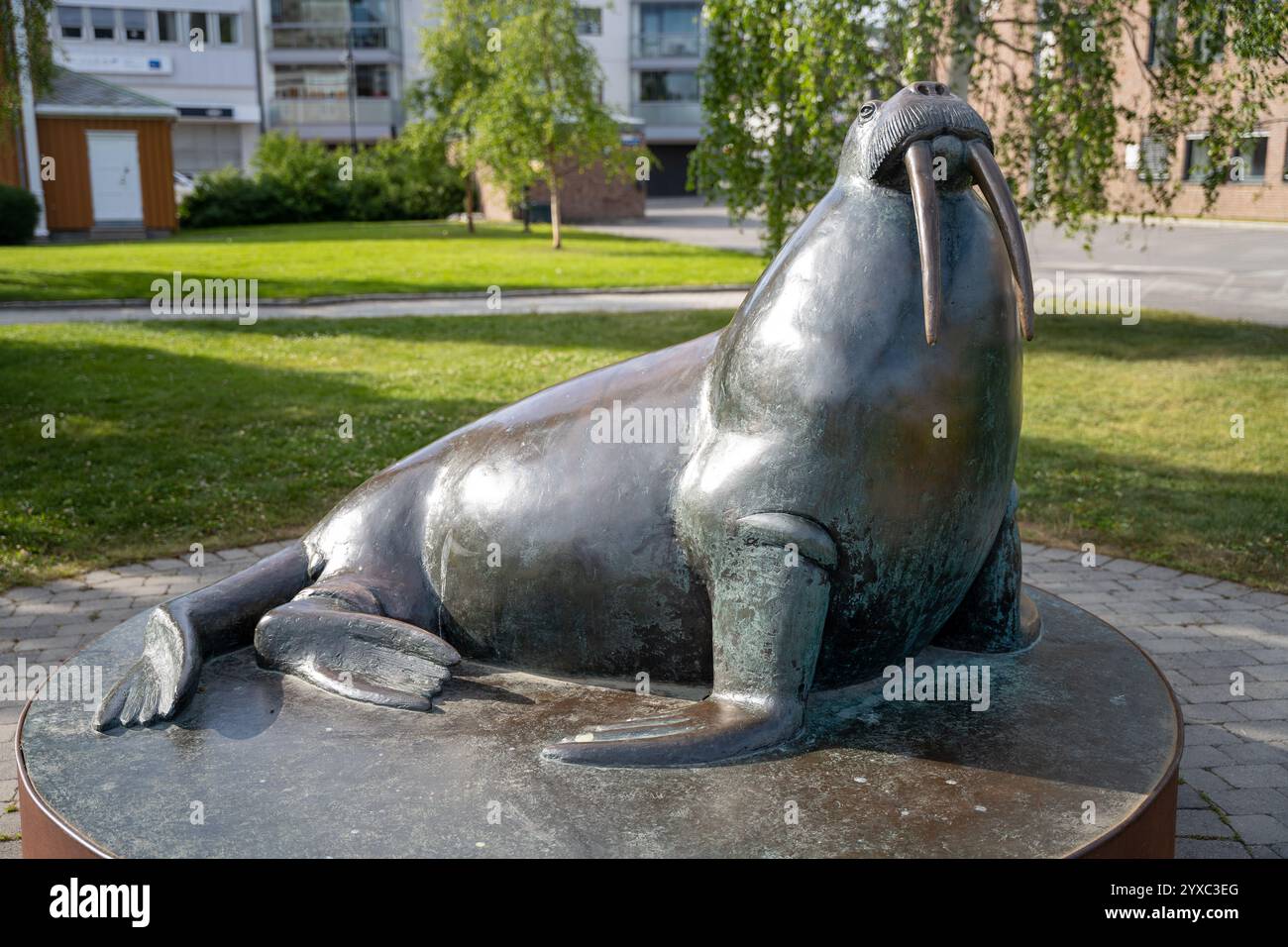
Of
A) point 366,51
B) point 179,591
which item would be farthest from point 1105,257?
point 366,51

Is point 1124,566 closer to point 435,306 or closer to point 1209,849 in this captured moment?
point 1209,849

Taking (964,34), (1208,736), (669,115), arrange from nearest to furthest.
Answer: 1. (1208,736)
2. (964,34)
3. (669,115)

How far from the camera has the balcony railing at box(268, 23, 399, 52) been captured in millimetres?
57719

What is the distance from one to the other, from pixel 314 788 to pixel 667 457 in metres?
1.35

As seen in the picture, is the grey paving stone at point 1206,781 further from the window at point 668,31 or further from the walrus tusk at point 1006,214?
the window at point 668,31

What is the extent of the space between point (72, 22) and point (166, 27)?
4.07m

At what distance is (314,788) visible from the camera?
3164mm

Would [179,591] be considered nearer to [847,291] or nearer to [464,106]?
[847,291]

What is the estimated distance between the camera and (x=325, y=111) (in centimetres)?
5797

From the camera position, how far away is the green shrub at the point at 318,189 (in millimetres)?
42781

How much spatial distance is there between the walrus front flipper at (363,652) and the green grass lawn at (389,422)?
4.38 m

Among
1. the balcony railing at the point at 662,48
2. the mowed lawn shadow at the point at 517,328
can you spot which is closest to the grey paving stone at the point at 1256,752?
the mowed lawn shadow at the point at 517,328

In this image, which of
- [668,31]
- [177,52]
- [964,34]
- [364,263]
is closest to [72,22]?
[177,52]

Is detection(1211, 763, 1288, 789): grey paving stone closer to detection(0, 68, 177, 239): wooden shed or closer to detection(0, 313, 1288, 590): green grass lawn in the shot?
detection(0, 313, 1288, 590): green grass lawn
